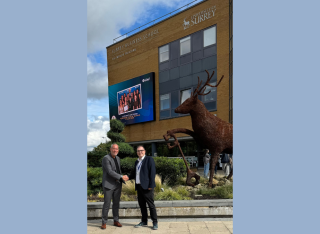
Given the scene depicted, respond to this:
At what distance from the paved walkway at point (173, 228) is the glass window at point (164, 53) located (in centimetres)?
2033

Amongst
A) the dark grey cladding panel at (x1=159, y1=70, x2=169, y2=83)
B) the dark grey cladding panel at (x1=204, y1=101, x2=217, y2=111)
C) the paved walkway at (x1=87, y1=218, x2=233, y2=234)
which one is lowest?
the paved walkway at (x1=87, y1=218, x2=233, y2=234)

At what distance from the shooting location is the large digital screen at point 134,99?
26.1 meters

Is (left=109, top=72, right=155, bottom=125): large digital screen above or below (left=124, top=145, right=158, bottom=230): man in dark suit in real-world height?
above

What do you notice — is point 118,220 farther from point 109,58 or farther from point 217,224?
point 109,58

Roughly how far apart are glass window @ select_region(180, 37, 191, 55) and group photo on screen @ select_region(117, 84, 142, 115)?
5717 mm

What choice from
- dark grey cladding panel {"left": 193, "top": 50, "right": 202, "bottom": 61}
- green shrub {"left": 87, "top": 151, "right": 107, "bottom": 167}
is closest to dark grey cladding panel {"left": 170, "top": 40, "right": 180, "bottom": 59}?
dark grey cladding panel {"left": 193, "top": 50, "right": 202, "bottom": 61}

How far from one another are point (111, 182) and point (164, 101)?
19.9 metres

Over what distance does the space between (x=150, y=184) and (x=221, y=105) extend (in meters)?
16.1

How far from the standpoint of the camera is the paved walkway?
5.54 metres

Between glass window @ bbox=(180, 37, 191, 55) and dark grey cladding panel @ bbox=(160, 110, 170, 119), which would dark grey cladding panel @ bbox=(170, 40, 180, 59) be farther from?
dark grey cladding panel @ bbox=(160, 110, 170, 119)

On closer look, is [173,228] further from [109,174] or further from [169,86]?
[169,86]

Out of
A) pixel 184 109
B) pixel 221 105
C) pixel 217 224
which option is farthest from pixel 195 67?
pixel 217 224

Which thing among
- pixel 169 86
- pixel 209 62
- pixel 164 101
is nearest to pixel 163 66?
pixel 169 86

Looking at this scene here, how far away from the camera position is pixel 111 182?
5.91 meters
